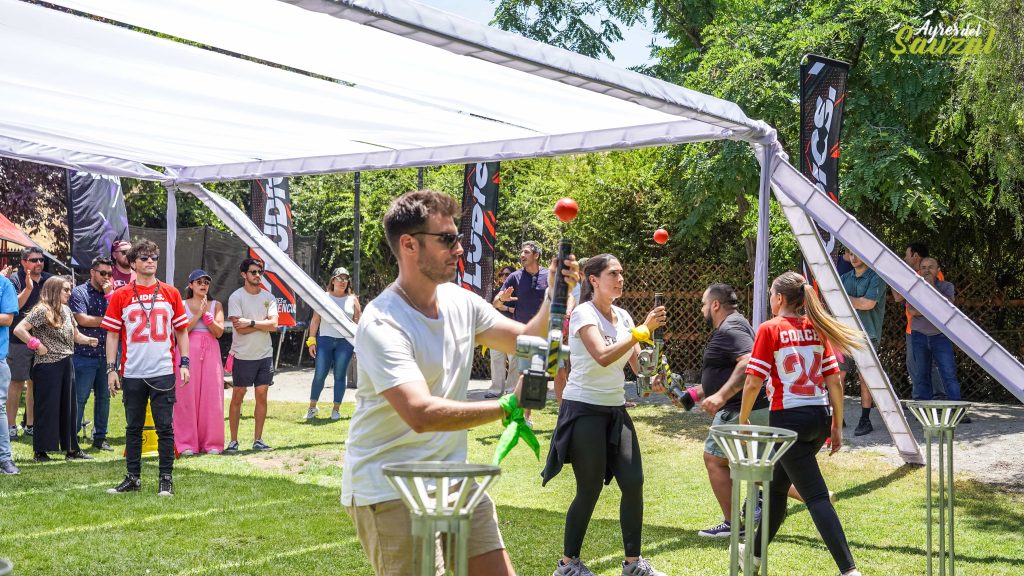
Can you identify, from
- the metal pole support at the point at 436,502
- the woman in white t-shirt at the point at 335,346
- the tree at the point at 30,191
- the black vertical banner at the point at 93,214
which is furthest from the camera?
the tree at the point at 30,191

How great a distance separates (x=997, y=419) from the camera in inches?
428

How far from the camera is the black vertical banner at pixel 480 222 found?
1211 cm

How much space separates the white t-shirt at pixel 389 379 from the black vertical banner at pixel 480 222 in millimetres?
8958

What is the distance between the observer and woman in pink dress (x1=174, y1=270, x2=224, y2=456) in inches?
364

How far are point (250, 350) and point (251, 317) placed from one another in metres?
0.34

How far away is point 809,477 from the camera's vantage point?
511 cm

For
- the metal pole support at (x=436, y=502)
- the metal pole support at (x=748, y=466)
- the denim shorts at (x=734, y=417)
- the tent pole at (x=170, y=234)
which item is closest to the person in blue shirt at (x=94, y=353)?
the tent pole at (x=170, y=234)

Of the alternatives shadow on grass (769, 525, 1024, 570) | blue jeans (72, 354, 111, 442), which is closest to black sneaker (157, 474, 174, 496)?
blue jeans (72, 354, 111, 442)

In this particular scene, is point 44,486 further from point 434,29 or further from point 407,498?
point 407,498

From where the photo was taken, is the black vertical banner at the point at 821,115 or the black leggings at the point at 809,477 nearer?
the black leggings at the point at 809,477

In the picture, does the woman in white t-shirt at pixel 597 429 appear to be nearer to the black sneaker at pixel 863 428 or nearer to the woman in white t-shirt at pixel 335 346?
the black sneaker at pixel 863 428

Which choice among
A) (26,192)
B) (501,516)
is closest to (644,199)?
(501,516)

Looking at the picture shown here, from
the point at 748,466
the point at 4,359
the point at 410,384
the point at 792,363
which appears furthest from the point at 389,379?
the point at 4,359

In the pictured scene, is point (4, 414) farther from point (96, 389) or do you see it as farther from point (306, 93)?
point (306, 93)
